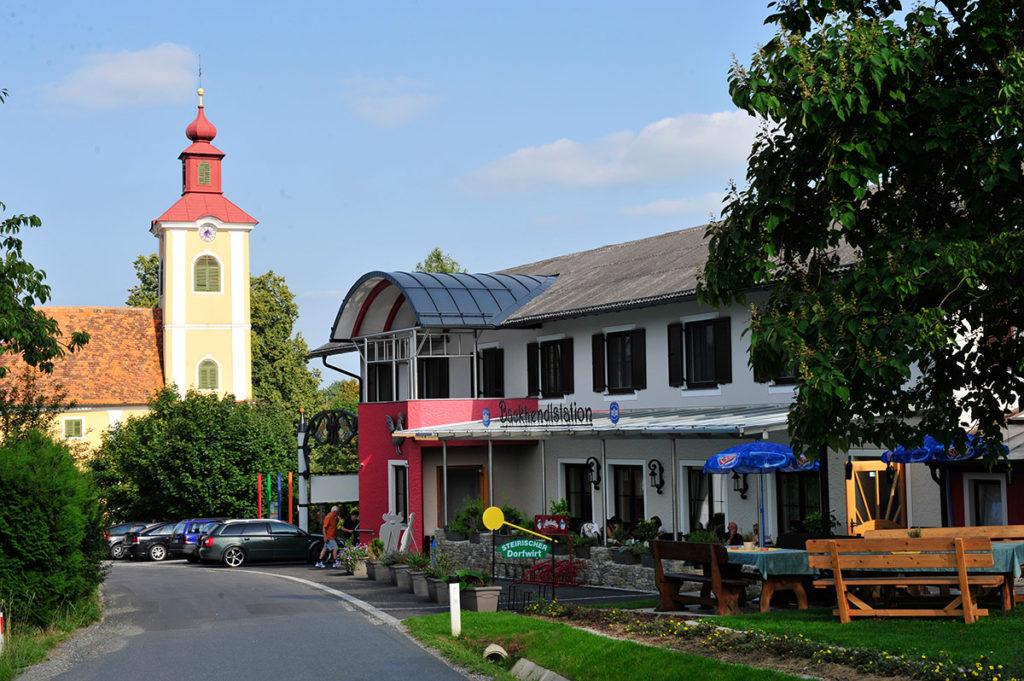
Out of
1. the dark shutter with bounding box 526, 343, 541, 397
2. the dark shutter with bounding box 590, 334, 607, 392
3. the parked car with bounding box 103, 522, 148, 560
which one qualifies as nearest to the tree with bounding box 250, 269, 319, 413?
the parked car with bounding box 103, 522, 148, 560

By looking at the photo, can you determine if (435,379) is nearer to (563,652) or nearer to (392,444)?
(392,444)

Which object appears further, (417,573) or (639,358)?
(639,358)

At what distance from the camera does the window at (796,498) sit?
22109 millimetres

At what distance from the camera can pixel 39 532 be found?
1886 centimetres

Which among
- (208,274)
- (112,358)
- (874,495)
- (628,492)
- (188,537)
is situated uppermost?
(208,274)

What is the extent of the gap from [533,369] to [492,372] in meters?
2.15

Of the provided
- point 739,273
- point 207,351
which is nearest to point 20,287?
point 739,273

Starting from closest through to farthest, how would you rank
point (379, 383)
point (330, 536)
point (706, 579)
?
1. point (706, 579)
2. point (330, 536)
3. point (379, 383)

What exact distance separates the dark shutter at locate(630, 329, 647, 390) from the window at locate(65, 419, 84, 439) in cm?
3843

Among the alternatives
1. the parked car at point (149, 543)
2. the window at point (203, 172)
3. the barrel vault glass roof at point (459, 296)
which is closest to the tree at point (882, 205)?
the barrel vault glass roof at point (459, 296)

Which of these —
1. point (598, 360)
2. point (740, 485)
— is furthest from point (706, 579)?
point (598, 360)

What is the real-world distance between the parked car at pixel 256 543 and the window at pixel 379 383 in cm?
451

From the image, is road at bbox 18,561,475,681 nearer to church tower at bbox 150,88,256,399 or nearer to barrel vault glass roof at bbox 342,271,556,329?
barrel vault glass roof at bbox 342,271,556,329

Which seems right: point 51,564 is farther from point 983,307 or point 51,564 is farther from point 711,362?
point 983,307
